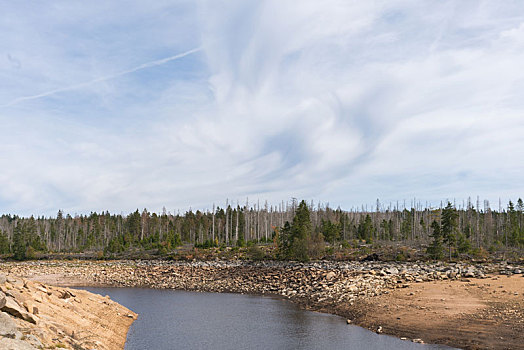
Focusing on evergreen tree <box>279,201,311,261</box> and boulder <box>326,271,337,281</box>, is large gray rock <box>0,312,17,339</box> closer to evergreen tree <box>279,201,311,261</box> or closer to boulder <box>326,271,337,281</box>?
boulder <box>326,271,337,281</box>

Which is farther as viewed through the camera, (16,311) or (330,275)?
(330,275)

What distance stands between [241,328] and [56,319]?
12.7 meters

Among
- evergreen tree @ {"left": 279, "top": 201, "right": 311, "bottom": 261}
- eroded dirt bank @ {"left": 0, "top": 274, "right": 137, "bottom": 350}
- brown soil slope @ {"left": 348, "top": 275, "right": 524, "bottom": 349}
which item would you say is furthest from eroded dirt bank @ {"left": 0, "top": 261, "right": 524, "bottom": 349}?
eroded dirt bank @ {"left": 0, "top": 274, "right": 137, "bottom": 350}

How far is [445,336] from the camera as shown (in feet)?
82.2

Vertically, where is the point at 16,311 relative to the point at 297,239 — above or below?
below

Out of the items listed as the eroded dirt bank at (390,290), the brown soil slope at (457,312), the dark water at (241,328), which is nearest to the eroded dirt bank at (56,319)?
the dark water at (241,328)

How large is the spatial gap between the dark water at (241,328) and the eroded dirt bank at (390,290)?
7.92ft

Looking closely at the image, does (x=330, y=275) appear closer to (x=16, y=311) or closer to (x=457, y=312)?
(x=457, y=312)

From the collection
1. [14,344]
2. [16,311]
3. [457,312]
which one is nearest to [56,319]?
[16,311]

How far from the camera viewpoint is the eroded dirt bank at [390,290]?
26.0 meters

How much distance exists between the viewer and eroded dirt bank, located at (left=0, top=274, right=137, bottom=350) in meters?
15.8

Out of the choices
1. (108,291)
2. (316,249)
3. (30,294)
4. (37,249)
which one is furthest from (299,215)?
(37,249)

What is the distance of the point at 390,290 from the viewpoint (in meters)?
37.7

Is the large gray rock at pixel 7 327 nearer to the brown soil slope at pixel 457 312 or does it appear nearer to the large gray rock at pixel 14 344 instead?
the large gray rock at pixel 14 344
